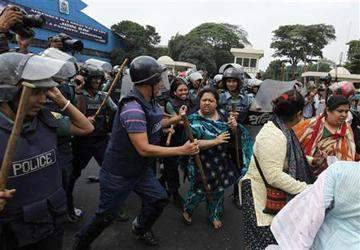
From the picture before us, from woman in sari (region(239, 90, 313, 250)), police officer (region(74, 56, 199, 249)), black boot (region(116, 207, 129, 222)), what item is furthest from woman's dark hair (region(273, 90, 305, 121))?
black boot (region(116, 207, 129, 222))

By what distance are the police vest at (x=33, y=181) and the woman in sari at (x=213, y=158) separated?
192 cm

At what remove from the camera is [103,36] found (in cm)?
3672

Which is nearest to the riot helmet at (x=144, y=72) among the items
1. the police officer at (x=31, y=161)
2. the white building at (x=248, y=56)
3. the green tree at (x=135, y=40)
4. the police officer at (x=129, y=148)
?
the police officer at (x=129, y=148)

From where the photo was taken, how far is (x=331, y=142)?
310 cm

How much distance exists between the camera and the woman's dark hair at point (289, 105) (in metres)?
2.30

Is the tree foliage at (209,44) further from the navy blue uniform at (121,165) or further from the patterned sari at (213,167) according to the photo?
the navy blue uniform at (121,165)

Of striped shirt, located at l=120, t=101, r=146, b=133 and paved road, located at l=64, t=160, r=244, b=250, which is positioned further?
paved road, located at l=64, t=160, r=244, b=250

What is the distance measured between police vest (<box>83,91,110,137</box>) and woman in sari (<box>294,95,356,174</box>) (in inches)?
80.0

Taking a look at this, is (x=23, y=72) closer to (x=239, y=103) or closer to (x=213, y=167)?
(x=213, y=167)

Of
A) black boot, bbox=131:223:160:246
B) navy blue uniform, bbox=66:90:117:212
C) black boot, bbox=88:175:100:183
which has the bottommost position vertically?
black boot, bbox=88:175:100:183

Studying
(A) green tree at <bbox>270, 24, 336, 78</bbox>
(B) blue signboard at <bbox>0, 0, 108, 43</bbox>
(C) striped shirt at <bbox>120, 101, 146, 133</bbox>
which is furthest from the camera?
(A) green tree at <bbox>270, 24, 336, 78</bbox>

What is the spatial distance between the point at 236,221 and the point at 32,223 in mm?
2683

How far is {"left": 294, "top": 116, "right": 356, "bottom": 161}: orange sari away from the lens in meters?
3.07

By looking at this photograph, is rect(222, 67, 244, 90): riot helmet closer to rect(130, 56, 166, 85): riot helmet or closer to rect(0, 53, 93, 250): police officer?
rect(130, 56, 166, 85): riot helmet
